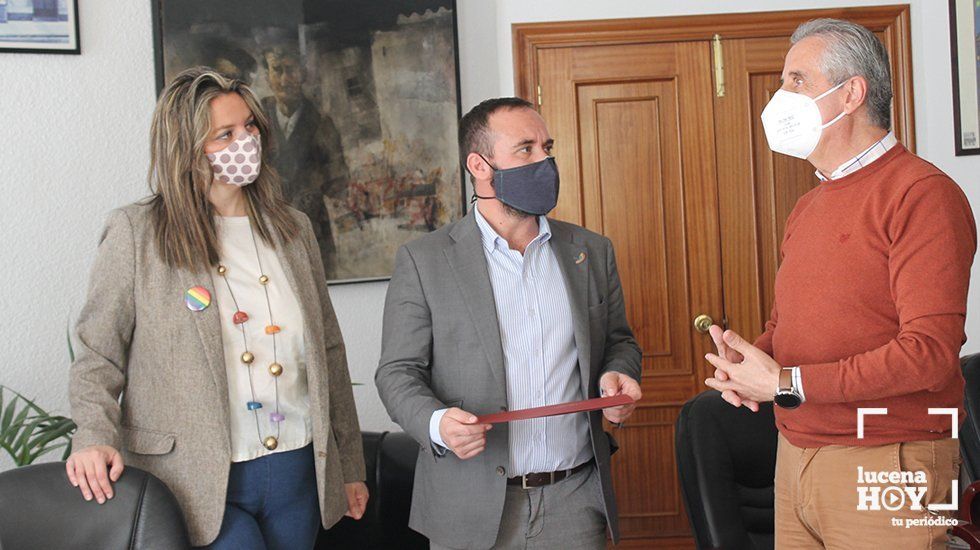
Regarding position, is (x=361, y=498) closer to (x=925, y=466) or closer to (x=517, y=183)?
(x=517, y=183)

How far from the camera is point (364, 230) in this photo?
3498 mm

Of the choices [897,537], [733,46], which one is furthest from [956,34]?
[897,537]

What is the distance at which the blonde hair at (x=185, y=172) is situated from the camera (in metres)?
1.96

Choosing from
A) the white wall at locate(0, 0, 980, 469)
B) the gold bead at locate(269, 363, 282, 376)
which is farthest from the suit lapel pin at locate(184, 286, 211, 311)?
the white wall at locate(0, 0, 980, 469)

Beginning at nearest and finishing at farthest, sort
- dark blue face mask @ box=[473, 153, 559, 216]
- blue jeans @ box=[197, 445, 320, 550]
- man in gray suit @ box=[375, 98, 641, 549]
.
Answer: blue jeans @ box=[197, 445, 320, 550] < man in gray suit @ box=[375, 98, 641, 549] < dark blue face mask @ box=[473, 153, 559, 216]

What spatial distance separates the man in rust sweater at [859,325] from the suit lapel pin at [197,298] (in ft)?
3.47

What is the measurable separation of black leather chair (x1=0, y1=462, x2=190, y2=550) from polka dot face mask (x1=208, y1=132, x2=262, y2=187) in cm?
65

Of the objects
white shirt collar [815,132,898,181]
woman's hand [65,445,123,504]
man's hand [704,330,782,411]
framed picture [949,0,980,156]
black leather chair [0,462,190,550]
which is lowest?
black leather chair [0,462,190,550]

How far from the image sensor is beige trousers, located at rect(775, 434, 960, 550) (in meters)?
1.59

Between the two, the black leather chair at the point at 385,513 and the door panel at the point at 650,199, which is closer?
the black leather chair at the point at 385,513

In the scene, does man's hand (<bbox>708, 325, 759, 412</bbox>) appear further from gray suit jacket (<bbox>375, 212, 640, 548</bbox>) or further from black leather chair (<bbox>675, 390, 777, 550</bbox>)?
black leather chair (<bbox>675, 390, 777, 550</bbox>)

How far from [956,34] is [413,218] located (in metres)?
2.35

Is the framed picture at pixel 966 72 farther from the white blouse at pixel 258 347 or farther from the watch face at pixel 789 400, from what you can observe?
the white blouse at pixel 258 347

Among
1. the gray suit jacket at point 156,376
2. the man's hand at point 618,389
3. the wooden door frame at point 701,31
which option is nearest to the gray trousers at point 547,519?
the man's hand at point 618,389
